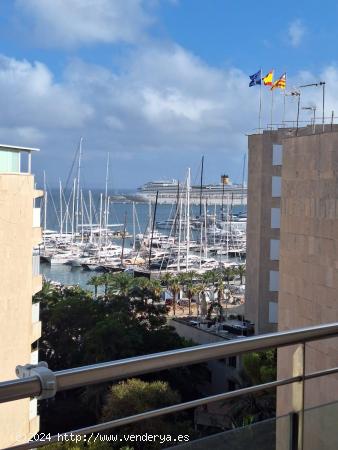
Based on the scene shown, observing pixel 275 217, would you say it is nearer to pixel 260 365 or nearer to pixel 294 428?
pixel 260 365

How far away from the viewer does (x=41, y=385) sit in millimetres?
1580

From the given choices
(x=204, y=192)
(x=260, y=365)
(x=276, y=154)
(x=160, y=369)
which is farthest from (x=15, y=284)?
(x=204, y=192)

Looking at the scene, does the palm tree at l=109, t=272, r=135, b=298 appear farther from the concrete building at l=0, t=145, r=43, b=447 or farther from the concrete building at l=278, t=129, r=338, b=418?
the concrete building at l=278, t=129, r=338, b=418

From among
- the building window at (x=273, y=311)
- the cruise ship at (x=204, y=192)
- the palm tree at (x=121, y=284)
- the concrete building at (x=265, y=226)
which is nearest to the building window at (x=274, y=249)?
the concrete building at (x=265, y=226)

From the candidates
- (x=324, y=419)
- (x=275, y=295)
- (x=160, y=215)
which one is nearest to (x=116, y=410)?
(x=275, y=295)

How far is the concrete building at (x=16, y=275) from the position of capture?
1212cm

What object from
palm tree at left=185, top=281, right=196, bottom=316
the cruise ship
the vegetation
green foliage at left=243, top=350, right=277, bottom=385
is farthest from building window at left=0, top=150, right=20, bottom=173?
the cruise ship

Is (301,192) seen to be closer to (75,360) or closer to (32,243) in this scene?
(32,243)

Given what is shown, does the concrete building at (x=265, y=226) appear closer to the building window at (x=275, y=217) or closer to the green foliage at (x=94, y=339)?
the building window at (x=275, y=217)

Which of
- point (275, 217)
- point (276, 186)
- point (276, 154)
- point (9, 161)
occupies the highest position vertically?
point (276, 154)

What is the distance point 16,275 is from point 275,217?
14.6 metres

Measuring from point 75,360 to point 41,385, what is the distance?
2415 centimetres

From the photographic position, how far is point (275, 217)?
25.0m

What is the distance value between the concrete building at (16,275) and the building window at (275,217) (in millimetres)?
13390
